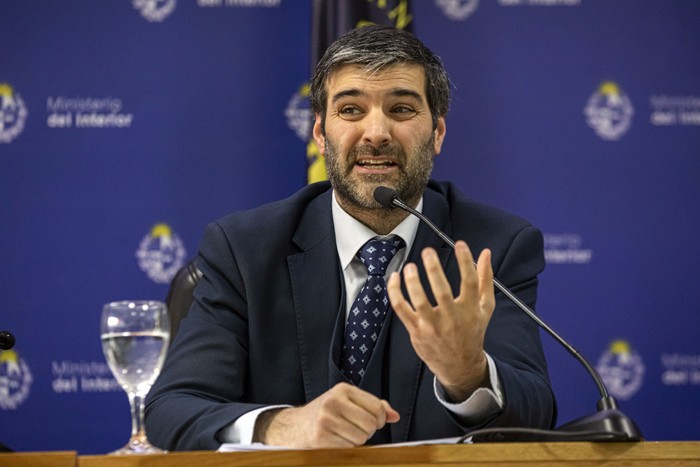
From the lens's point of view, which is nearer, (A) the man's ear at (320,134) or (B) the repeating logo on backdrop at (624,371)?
(A) the man's ear at (320,134)

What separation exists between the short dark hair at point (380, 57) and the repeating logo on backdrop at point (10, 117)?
6.17 feet

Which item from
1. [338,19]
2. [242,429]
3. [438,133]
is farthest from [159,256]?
[242,429]

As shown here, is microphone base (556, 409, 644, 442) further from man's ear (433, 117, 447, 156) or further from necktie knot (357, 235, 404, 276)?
man's ear (433, 117, 447, 156)

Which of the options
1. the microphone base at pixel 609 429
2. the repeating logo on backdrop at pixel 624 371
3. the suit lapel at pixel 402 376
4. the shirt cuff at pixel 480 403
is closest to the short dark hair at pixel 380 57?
the suit lapel at pixel 402 376

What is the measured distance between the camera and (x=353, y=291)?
7.82ft

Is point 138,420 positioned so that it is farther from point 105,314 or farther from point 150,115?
point 150,115

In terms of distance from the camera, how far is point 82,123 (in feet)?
13.5

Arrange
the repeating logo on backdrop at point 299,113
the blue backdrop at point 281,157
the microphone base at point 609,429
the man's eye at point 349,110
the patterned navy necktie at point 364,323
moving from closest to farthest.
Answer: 1. the microphone base at point 609,429
2. the patterned navy necktie at point 364,323
3. the man's eye at point 349,110
4. the blue backdrop at point 281,157
5. the repeating logo on backdrop at point 299,113

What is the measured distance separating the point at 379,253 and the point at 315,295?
19cm

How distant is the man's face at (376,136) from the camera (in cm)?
250

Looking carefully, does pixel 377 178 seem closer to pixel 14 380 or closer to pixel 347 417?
pixel 347 417

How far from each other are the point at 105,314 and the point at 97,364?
2.67 metres

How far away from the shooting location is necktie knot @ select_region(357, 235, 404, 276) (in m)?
2.36

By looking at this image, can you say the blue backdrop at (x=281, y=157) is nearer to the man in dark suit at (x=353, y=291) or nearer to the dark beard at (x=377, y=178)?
the man in dark suit at (x=353, y=291)
